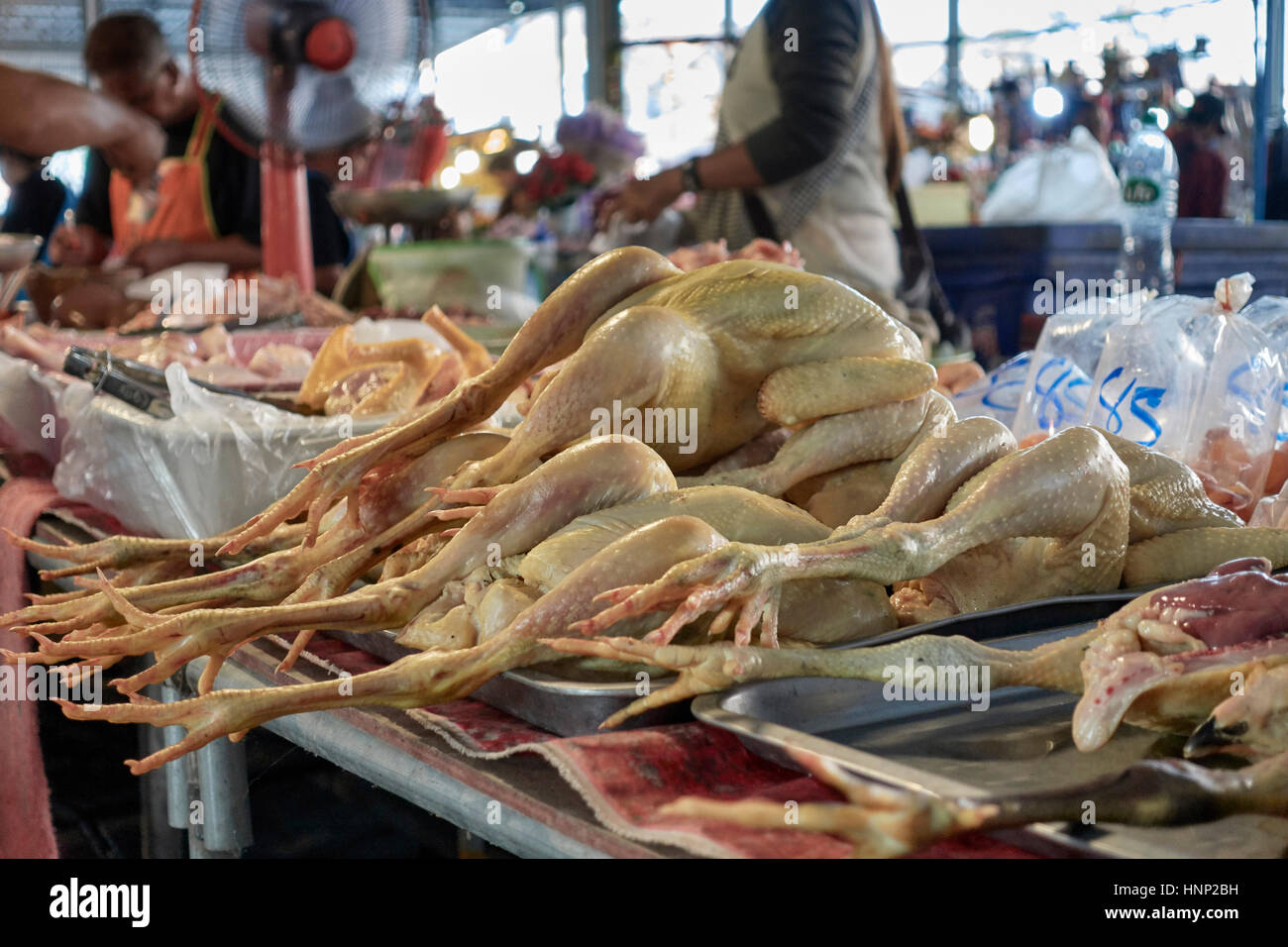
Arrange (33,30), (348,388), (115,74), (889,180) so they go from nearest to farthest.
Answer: (348,388), (889,180), (115,74), (33,30)

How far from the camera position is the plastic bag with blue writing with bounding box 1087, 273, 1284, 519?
1829 millimetres

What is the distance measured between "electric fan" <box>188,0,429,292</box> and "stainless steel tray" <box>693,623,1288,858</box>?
230 centimetres

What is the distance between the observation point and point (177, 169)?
180 inches

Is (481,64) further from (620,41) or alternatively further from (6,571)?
(6,571)

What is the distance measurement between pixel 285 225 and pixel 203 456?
2501 millimetres

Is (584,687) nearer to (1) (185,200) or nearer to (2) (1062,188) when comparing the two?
(1) (185,200)

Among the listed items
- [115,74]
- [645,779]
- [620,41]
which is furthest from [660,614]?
[620,41]

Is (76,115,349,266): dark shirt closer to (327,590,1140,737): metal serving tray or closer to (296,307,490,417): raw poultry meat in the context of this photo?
(296,307,490,417): raw poultry meat

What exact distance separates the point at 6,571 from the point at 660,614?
1463 mm

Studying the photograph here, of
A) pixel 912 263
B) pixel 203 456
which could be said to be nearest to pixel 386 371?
pixel 203 456

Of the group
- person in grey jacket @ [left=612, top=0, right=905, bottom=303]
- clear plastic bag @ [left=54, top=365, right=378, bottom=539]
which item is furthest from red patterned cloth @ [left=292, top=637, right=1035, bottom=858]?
person in grey jacket @ [left=612, top=0, right=905, bottom=303]

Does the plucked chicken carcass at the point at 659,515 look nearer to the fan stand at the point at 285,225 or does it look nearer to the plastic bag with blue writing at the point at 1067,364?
the plastic bag with blue writing at the point at 1067,364

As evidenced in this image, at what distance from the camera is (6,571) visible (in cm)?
208

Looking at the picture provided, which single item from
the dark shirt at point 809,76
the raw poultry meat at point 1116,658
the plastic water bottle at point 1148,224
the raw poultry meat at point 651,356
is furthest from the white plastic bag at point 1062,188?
the raw poultry meat at point 1116,658
